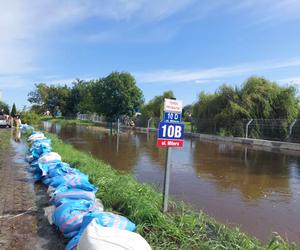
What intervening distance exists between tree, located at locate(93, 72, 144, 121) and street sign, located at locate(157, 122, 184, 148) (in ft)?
109

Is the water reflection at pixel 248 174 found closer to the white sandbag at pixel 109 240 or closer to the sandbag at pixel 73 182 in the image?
the sandbag at pixel 73 182

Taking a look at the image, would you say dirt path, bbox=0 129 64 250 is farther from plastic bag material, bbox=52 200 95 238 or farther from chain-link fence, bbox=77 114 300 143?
chain-link fence, bbox=77 114 300 143

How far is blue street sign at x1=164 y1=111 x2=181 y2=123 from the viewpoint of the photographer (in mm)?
5047

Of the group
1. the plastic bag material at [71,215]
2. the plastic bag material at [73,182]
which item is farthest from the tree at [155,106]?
the plastic bag material at [71,215]

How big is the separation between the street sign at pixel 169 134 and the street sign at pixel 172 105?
0.20 meters

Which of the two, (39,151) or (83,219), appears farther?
(39,151)

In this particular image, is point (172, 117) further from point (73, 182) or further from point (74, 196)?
point (73, 182)

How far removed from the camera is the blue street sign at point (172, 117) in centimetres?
505

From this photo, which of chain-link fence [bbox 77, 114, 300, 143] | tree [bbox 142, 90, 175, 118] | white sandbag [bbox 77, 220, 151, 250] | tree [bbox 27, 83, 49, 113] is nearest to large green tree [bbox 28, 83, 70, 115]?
tree [bbox 27, 83, 49, 113]

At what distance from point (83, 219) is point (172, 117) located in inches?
73.3

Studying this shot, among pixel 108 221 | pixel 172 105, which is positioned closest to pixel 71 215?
pixel 108 221

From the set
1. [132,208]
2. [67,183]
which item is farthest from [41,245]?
[67,183]

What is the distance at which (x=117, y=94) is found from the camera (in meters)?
38.4

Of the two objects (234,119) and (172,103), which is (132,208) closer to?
(172,103)
